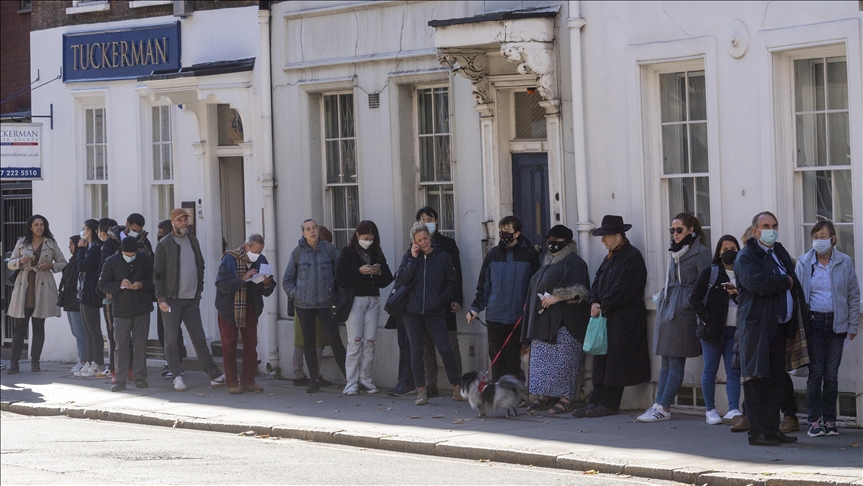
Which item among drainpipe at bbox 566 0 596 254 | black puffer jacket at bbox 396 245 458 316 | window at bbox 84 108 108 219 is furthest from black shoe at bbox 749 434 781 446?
window at bbox 84 108 108 219

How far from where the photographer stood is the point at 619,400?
13.5 metres

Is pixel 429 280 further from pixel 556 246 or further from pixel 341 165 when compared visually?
pixel 341 165

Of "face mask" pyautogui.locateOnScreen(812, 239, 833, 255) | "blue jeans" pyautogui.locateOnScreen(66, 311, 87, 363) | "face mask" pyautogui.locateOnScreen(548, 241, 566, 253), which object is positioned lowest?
"blue jeans" pyautogui.locateOnScreen(66, 311, 87, 363)

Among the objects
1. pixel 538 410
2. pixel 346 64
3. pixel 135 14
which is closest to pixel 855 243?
pixel 538 410

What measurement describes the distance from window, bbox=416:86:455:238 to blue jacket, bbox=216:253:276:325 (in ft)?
7.57

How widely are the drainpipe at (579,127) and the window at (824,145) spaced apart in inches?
94.2

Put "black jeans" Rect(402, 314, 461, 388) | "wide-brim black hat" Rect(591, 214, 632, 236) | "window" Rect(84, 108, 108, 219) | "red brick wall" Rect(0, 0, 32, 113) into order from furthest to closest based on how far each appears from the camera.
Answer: "red brick wall" Rect(0, 0, 32, 113), "window" Rect(84, 108, 108, 219), "black jeans" Rect(402, 314, 461, 388), "wide-brim black hat" Rect(591, 214, 632, 236)

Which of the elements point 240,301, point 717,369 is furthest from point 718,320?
point 240,301

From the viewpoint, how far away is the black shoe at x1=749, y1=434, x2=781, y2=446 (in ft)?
36.0

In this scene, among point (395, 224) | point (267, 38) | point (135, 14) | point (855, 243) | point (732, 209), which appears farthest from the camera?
point (135, 14)

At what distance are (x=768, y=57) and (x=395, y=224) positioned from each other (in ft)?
18.5

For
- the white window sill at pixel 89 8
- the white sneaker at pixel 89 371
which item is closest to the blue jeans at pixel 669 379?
the white sneaker at pixel 89 371

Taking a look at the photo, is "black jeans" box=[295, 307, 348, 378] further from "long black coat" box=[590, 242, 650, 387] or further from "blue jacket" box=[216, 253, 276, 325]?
"long black coat" box=[590, 242, 650, 387]

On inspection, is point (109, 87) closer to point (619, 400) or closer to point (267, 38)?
point (267, 38)
